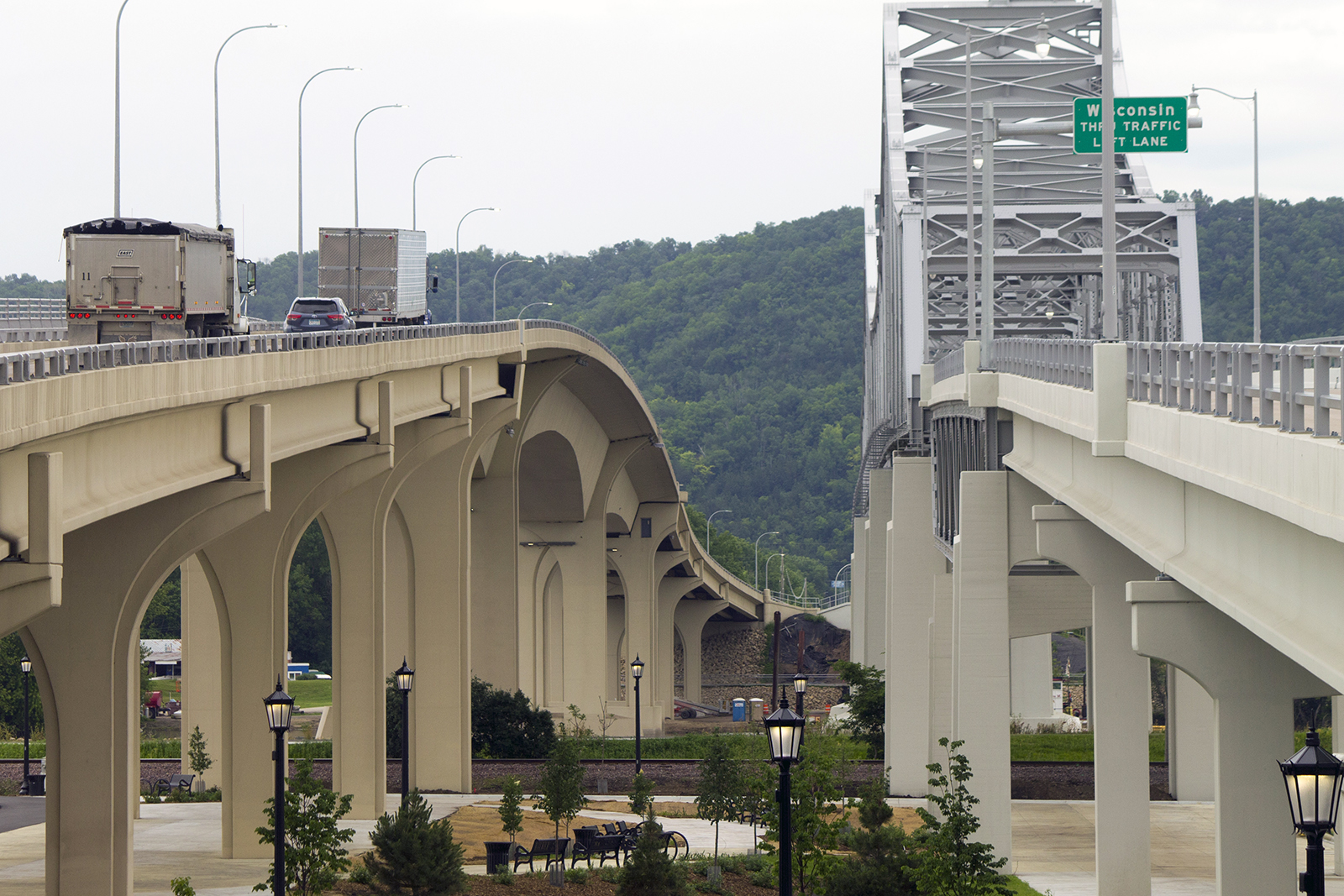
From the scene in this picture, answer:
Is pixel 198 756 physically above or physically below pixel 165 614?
above

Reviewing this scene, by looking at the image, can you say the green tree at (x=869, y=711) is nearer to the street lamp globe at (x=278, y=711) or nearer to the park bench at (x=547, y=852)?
the park bench at (x=547, y=852)

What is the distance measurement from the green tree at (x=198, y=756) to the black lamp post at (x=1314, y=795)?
33742 millimetres

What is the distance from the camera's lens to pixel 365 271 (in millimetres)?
47500

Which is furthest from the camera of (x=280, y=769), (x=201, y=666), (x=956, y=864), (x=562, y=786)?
(x=201, y=666)

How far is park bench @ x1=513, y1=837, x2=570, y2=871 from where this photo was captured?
26.6 metres

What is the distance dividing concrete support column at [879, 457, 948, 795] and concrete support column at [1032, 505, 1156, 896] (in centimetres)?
1815

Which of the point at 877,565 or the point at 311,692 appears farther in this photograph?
the point at 311,692

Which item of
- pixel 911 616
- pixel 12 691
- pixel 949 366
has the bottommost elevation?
pixel 12 691

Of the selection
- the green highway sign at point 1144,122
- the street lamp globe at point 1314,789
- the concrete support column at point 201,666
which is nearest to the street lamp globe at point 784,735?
the street lamp globe at point 1314,789

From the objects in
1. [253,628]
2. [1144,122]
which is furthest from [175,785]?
[1144,122]

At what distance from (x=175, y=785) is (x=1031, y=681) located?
38.4 meters

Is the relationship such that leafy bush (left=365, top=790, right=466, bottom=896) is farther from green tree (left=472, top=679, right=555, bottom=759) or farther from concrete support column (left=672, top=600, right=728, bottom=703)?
concrete support column (left=672, top=600, right=728, bottom=703)

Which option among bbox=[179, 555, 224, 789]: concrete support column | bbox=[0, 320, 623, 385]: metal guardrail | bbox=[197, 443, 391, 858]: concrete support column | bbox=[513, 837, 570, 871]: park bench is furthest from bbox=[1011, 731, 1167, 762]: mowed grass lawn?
bbox=[197, 443, 391, 858]: concrete support column

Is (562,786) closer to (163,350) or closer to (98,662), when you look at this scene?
(98,662)
